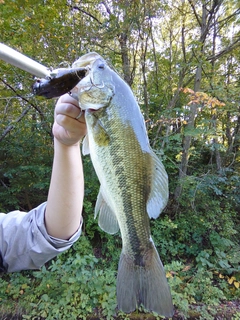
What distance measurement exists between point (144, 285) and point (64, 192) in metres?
0.52

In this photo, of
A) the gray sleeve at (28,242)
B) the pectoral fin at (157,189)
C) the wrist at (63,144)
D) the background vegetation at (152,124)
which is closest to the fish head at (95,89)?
the wrist at (63,144)

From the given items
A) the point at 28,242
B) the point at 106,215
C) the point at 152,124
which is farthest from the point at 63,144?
the point at 152,124

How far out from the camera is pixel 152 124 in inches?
182

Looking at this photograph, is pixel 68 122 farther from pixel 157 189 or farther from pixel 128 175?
pixel 157 189

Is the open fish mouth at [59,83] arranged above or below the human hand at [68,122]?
above

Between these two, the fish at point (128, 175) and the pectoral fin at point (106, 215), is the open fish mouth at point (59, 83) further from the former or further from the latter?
the pectoral fin at point (106, 215)

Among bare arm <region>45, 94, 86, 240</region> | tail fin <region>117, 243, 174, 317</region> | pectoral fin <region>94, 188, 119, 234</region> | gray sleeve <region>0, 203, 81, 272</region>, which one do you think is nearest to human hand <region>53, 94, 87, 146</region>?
bare arm <region>45, 94, 86, 240</region>

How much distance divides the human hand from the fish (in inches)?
1.8

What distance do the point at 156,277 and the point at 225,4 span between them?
607 cm

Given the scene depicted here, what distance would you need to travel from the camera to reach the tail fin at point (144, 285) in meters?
0.94

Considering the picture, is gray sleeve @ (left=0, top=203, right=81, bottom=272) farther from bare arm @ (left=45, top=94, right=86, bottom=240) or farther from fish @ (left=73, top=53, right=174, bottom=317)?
fish @ (left=73, top=53, right=174, bottom=317)

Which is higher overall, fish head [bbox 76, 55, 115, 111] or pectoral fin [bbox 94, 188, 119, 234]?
fish head [bbox 76, 55, 115, 111]

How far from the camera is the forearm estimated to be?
3.56 feet

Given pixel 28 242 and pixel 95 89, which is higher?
pixel 95 89
